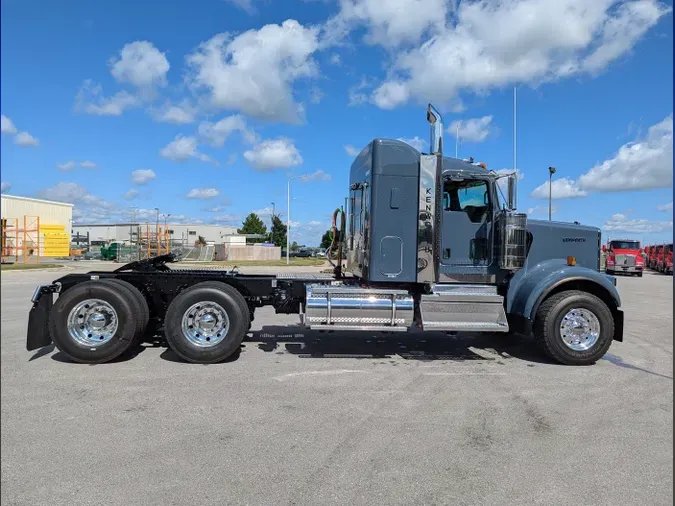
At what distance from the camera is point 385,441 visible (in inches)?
169

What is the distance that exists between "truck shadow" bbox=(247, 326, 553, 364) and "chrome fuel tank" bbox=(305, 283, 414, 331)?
585 mm

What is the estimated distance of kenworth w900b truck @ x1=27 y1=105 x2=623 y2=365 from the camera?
22.6ft

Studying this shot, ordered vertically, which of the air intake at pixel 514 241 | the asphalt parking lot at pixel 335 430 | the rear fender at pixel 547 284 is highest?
the air intake at pixel 514 241

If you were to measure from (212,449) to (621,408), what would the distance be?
424 centimetres

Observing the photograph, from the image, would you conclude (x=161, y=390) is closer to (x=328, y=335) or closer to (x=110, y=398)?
(x=110, y=398)

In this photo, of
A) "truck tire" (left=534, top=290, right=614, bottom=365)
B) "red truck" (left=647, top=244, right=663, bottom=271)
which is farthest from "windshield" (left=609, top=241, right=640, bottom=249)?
"truck tire" (left=534, top=290, right=614, bottom=365)

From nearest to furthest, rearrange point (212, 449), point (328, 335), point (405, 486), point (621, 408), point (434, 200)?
1. point (405, 486)
2. point (212, 449)
3. point (621, 408)
4. point (434, 200)
5. point (328, 335)

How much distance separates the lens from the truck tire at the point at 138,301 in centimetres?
692

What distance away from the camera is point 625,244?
33688mm

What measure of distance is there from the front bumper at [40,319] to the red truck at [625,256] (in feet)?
113

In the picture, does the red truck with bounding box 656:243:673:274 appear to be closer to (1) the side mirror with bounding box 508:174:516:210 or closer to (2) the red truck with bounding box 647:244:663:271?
(2) the red truck with bounding box 647:244:663:271

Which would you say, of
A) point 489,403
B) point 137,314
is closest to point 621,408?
point 489,403

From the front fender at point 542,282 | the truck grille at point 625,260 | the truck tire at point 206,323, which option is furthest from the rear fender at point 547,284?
Answer: the truck grille at point 625,260

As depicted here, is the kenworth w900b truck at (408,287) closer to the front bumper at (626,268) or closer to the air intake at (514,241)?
the air intake at (514,241)
